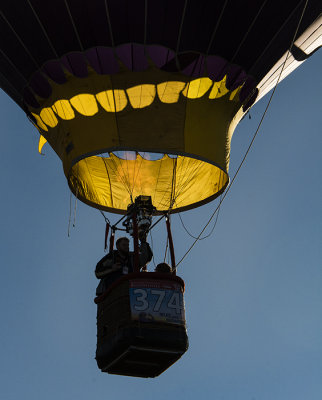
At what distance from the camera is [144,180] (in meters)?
9.17

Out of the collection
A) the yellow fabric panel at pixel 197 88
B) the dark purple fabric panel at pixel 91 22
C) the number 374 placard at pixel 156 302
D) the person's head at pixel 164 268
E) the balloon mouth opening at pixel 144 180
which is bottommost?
the number 374 placard at pixel 156 302

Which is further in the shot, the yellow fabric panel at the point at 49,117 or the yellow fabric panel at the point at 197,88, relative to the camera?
the yellow fabric panel at the point at 49,117

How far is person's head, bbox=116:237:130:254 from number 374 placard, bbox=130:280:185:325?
0.86 meters

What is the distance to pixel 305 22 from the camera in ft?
25.8

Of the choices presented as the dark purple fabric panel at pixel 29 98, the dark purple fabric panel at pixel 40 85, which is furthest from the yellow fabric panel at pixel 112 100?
the dark purple fabric panel at pixel 29 98

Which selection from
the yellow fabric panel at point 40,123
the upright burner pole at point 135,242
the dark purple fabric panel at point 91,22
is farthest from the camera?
the yellow fabric panel at point 40,123

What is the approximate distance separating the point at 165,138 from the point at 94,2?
1.82 m

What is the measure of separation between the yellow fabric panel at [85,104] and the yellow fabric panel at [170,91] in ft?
2.78

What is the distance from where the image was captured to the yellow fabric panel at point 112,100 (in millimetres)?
7414

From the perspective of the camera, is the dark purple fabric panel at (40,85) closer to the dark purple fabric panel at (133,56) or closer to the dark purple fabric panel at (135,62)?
the dark purple fabric panel at (135,62)

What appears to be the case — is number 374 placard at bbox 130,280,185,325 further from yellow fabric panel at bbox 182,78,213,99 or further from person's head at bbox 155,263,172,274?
yellow fabric panel at bbox 182,78,213,99

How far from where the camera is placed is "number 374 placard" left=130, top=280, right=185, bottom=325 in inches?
249

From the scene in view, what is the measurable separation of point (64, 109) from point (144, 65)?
1.23 meters

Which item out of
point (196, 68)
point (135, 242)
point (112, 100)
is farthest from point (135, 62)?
point (135, 242)
